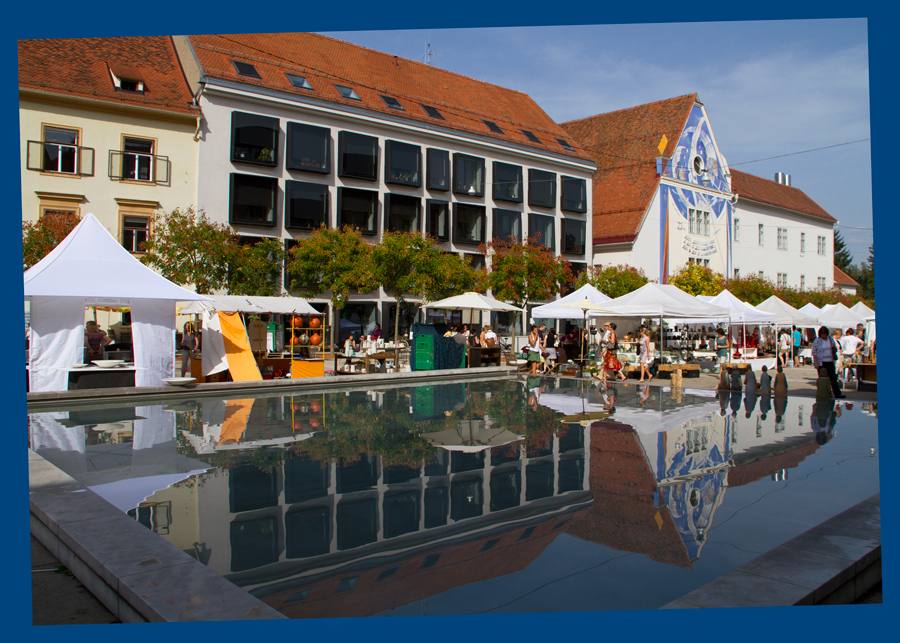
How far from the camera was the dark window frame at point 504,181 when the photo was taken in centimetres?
3375

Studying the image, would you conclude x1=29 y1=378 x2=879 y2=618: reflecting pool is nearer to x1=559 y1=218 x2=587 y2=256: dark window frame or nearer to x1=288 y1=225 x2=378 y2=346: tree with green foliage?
x1=288 y1=225 x2=378 y2=346: tree with green foliage

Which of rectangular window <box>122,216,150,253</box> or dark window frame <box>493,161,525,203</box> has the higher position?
dark window frame <box>493,161,525,203</box>

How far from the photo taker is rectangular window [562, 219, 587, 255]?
36.8m

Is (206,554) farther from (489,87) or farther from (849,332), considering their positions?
(489,87)

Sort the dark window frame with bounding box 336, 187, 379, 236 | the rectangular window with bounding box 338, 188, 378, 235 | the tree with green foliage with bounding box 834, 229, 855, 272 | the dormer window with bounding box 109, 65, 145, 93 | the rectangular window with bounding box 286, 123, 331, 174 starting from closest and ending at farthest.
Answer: the tree with green foliage with bounding box 834, 229, 855, 272 → the dormer window with bounding box 109, 65, 145, 93 → the rectangular window with bounding box 286, 123, 331, 174 → the dark window frame with bounding box 336, 187, 379, 236 → the rectangular window with bounding box 338, 188, 378, 235

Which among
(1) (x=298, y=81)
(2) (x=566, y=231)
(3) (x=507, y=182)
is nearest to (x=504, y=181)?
(3) (x=507, y=182)

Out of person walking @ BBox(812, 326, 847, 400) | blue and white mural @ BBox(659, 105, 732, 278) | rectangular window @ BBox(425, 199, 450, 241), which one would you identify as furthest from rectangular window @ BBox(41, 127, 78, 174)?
blue and white mural @ BBox(659, 105, 732, 278)

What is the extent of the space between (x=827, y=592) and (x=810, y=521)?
1630mm

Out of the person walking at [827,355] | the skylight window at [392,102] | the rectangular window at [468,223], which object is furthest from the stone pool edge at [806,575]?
the rectangular window at [468,223]

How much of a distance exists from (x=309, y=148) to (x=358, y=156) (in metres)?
2.28

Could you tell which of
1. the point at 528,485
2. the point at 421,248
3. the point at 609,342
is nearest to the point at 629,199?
the point at 421,248

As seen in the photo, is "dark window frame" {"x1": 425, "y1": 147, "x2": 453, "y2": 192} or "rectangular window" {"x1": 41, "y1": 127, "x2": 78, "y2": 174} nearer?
"rectangular window" {"x1": 41, "y1": 127, "x2": 78, "y2": 174}

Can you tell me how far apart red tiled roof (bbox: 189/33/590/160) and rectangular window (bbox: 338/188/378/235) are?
3764mm

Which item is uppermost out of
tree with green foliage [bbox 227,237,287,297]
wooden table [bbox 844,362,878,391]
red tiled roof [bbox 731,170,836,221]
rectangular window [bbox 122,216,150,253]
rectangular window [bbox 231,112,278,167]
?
red tiled roof [bbox 731,170,836,221]
